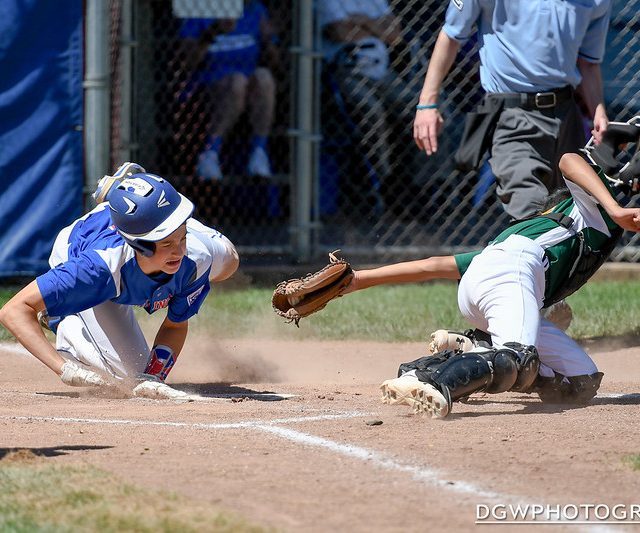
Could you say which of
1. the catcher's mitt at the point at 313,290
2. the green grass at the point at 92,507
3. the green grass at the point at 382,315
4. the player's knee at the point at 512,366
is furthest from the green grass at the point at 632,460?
the green grass at the point at 382,315

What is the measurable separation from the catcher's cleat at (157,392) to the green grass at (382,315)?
206 cm

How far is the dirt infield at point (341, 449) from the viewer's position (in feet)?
10.8

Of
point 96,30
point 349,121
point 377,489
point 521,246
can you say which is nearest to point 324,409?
point 521,246

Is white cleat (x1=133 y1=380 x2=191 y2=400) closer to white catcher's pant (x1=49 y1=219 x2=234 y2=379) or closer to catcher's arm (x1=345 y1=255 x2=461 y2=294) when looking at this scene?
white catcher's pant (x1=49 y1=219 x2=234 y2=379)

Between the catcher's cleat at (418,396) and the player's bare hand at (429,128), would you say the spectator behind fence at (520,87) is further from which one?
the catcher's cleat at (418,396)

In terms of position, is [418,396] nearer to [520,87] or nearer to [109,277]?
[109,277]

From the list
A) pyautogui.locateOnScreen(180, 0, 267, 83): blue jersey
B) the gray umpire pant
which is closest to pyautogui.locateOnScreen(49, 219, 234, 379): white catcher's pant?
the gray umpire pant

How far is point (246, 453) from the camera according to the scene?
393 cm

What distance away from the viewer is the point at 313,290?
5.18m

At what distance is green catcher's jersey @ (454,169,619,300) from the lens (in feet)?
16.3

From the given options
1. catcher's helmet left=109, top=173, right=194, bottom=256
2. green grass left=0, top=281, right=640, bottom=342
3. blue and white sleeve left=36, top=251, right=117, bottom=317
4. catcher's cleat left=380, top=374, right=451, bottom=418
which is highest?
catcher's helmet left=109, top=173, right=194, bottom=256

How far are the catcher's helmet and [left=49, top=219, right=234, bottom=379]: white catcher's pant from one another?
668mm

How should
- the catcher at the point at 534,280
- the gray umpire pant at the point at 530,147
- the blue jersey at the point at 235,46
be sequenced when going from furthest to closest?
1. the blue jersey at the point at 235,46
2. the gray umpire pant at the point at 530,147
3. the catcher at the point at 534,280

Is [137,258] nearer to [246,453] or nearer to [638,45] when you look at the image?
[246,453]
